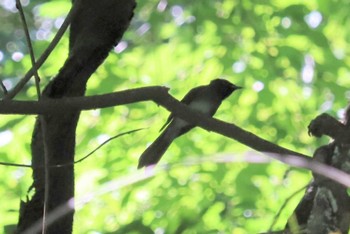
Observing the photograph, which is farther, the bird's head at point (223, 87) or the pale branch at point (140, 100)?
the bird's head at point (223, 87)

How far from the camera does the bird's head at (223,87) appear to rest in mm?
3553

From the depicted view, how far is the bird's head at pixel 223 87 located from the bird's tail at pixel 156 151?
1.99ft

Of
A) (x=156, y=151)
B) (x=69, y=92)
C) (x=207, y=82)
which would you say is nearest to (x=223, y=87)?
(x=207, y=82)

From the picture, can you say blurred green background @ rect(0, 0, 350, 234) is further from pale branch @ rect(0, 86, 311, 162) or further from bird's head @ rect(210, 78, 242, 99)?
pale branch @ rect(0, 86, 311, 162)

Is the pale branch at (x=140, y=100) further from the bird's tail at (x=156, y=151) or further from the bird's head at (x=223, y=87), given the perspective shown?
the bird's head at (x=223, y=87)

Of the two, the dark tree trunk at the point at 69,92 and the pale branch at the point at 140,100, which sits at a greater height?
the dark tree trunk at the point at 69,92

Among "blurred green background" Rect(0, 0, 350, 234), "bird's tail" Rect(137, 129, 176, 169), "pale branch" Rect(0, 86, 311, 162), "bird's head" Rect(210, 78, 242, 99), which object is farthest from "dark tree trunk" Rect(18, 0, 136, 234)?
"bird's head" Rect(210, 78, 242, 99)

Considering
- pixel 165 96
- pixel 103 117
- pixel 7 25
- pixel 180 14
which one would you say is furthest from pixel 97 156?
pixel 7 25

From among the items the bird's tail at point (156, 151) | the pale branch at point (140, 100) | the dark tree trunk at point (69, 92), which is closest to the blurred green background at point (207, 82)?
the bird's tail at point (156, 151)

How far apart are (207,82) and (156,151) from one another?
1.30 meters

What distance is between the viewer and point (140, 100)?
1504mm

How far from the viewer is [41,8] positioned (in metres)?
3.71

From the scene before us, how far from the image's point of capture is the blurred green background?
3.38 meters

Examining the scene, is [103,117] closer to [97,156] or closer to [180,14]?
[97,156]
